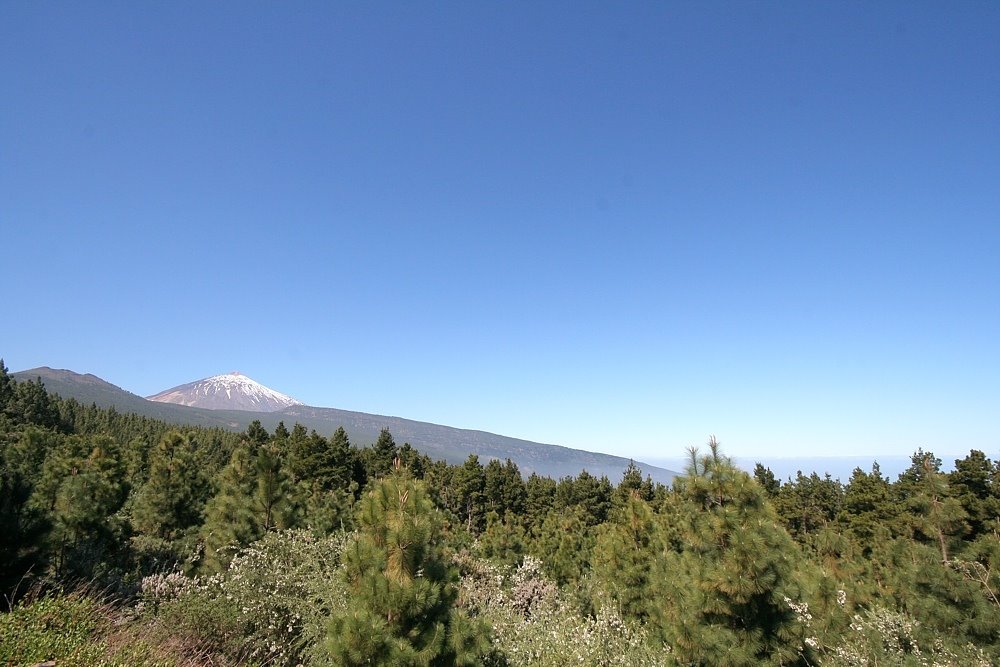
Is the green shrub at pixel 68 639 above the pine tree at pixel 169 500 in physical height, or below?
above

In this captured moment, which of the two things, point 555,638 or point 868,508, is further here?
point 868,508

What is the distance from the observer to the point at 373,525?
10367 millimetres

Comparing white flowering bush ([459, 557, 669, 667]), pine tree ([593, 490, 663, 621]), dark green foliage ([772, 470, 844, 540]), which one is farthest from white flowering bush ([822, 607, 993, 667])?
dark green foliage ([772, 470, 844, 540])

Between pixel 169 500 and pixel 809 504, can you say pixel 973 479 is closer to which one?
pixel 809 504

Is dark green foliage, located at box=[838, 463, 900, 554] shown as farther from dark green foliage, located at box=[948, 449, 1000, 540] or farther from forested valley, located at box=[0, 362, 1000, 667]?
forested valley, located at box=[0, 362, 1000, 667]

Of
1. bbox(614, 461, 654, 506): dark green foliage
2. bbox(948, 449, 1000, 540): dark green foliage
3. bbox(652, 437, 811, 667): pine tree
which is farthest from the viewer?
bbox(614, 461, 654, 506): dark green foliage

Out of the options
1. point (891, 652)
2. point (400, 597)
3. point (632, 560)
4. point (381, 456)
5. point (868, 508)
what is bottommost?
point (381, 456)

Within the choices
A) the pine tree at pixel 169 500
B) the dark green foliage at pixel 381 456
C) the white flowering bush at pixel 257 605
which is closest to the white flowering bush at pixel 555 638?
the white flowering bush at pixel 257 605

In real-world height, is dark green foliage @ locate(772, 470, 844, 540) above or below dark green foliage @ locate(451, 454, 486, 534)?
above

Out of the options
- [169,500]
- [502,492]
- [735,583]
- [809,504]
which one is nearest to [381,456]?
[502,492]

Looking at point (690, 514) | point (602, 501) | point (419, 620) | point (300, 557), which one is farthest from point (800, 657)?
point (602, 501)

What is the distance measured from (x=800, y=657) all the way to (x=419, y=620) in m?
9.34

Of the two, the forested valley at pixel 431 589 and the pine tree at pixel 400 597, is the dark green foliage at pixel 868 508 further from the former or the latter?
the pine tree at pixel 400 597

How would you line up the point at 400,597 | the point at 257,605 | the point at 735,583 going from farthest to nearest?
1. the point at 257,605
2. the point at 735,583
3. the point at 400,597
